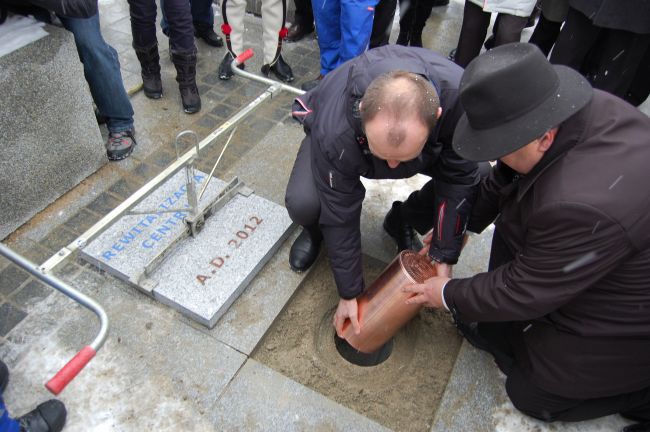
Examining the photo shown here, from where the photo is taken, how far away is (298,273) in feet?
9.46

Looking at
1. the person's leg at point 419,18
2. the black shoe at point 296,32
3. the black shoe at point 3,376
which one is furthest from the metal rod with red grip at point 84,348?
the person's leg at point 419,18

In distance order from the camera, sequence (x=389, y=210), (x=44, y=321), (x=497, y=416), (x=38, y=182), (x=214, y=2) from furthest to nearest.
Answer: (x=214, y=2), (x=389, y=210), (x=38, y=182), (x=44, y=321), (x=497, y=416)

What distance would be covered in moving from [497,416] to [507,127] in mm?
1461

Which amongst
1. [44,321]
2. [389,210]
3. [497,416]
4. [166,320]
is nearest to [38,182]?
[44,321]

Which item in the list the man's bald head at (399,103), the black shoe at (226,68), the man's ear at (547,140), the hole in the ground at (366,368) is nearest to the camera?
the man's ear at (547,140)

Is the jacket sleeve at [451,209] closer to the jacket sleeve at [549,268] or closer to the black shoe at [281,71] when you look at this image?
the jacket sleeve at [549,268]

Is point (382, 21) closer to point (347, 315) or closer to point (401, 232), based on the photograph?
point (401, 232)

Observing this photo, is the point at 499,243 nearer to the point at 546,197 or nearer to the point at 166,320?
the point at 546,197

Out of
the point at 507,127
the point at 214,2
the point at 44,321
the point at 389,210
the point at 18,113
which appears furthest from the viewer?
the point at 214,2

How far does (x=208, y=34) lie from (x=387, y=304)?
367 cm

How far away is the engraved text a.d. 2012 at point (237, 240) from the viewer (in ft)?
8.98

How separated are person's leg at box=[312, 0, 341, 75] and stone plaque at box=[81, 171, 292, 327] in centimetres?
172

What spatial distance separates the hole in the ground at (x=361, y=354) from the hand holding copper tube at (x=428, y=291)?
1.65ft

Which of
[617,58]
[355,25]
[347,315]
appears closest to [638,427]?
[347,315]
